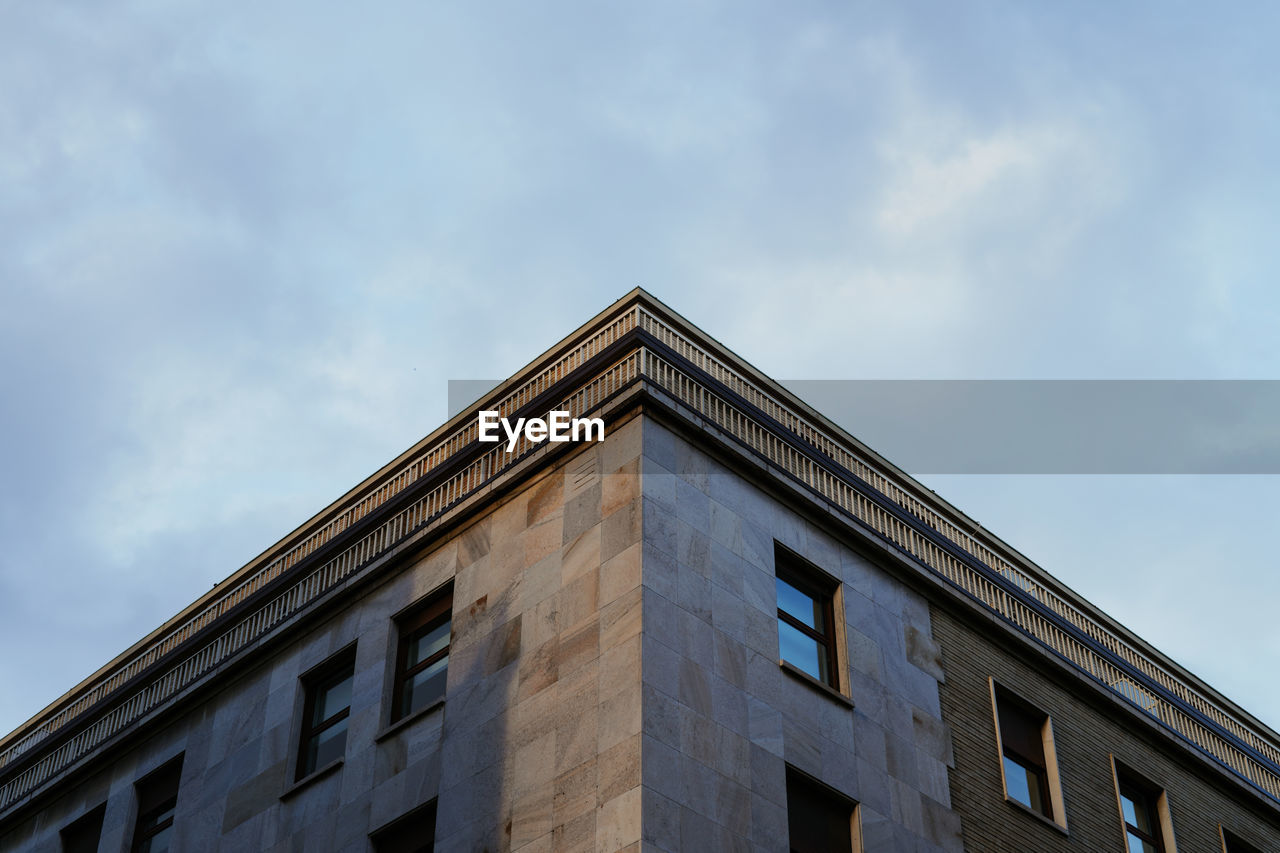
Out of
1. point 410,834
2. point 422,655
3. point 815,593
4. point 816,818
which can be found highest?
point 815,593

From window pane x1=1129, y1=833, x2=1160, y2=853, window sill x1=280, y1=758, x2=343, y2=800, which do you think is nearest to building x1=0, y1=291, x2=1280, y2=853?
window sill x1=280, y1=758, x2=343, y2=800

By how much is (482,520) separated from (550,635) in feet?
12.6

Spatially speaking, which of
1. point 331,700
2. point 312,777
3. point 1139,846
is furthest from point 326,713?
point 1139,846

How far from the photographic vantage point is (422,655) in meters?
29.5

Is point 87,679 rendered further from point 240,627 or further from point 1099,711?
point 1099,711

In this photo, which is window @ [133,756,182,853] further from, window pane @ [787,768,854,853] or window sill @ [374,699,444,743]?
window pane @ [787,768,854,853]

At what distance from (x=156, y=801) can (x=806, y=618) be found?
1305 cm

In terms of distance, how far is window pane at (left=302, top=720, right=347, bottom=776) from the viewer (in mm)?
29750

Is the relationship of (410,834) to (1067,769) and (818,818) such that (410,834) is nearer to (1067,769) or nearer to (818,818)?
(818,818)

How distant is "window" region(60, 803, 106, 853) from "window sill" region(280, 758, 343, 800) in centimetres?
644

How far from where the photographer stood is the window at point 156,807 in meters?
32.4

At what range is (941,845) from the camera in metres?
27.4

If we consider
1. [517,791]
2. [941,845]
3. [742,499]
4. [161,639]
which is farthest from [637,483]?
[161,639]

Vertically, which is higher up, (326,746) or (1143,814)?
(1143,814)
